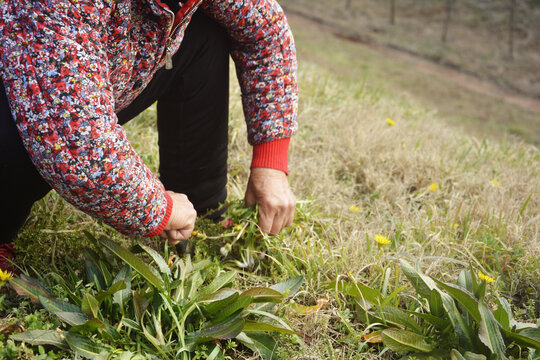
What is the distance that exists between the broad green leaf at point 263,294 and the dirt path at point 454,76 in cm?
872

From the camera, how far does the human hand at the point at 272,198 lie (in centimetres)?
155

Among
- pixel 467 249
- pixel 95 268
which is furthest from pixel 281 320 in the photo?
pixel 467 249

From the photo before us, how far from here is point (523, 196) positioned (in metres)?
2.40

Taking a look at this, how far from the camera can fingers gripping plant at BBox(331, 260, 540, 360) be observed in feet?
4.23

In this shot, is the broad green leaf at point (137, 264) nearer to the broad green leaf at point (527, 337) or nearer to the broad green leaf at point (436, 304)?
the broad green leaf at point (436, 304)

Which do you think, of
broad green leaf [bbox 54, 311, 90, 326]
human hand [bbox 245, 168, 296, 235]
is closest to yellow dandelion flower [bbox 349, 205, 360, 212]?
human hand [bbox 245, 168, 296, 235]

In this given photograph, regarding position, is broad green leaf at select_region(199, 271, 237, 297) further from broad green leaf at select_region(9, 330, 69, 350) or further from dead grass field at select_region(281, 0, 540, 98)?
dead grass field at select_region(281, 0, 540, 98)

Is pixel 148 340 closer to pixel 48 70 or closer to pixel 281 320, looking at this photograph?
pixel 281 320

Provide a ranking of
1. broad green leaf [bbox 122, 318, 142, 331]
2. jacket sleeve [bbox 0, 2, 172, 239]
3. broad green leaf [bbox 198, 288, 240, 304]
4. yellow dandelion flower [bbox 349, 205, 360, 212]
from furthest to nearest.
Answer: yellow dandelion flower [bbox 349, 205, 360, 212], broad green leaf [bbox 198, 288, 240, 304], broad green leaf [bbox 122, 318, 142, 331], jacket sleeve [bbox 0, 2, 172, 239]

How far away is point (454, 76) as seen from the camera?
1044 cm

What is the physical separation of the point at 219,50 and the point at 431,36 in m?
15.8

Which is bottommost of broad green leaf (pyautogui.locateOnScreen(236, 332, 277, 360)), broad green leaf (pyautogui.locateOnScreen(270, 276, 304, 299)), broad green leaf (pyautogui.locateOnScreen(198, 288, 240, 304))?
broad green leaf (pyautogui.locateOnScreen(236, 332, 277, 360))

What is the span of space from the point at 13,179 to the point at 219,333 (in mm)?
658

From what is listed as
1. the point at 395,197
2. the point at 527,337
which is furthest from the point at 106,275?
the point at 395,197
